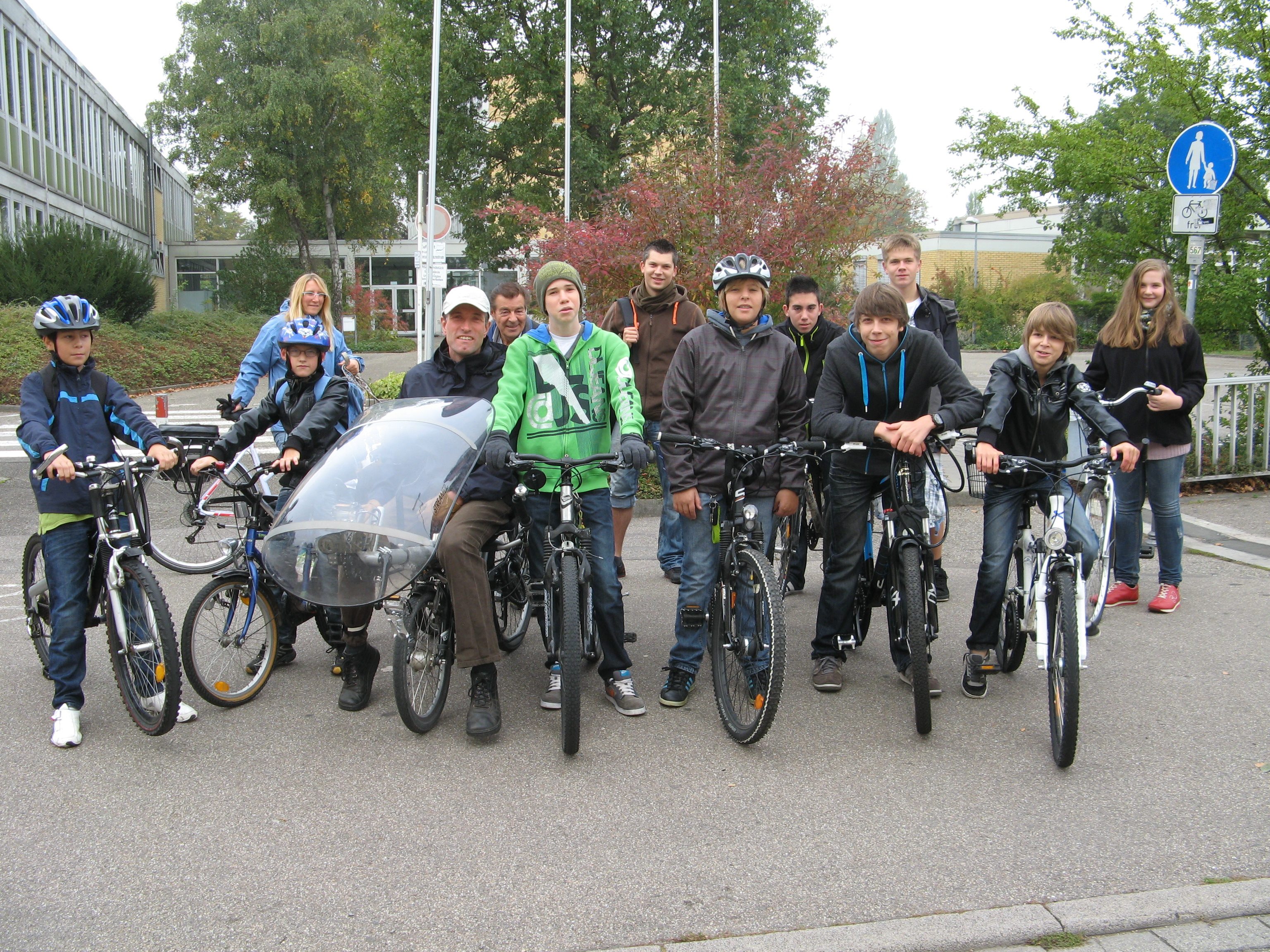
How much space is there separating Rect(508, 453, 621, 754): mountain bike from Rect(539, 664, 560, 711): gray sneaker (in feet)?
0.30

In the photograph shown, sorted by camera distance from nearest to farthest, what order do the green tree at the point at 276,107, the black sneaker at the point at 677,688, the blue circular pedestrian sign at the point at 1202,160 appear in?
the black sneaker at the point at 677,688
the blue circular pedestrian sign at the point at 1202,160
the green tree at the point at 276,107

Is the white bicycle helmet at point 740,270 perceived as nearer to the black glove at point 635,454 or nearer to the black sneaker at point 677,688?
the black glove at point 635,454

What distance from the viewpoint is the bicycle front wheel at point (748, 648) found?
4.48 metres

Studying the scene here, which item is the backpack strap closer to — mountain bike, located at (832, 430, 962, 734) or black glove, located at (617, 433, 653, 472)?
mountain bike, located at (832, 430, 962, 734)

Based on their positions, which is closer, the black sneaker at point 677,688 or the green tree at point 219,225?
the black sneaker at point 677,688

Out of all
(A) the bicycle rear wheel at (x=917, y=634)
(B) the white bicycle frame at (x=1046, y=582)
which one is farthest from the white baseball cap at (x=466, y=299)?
(B) the white bicycle frame at (x=1046, y=582)

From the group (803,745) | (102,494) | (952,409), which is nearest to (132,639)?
(102,494)

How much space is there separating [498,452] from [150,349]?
2408 centimetres

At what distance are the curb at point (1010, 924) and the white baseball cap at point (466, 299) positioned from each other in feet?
10.3

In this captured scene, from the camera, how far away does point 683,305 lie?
23.3 feet

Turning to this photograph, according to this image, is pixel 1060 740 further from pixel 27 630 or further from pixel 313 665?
pixel 27 630

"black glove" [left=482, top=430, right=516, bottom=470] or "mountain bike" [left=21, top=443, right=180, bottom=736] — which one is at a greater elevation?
"black glove" [left=482, top=430, right=516, bottom=470]

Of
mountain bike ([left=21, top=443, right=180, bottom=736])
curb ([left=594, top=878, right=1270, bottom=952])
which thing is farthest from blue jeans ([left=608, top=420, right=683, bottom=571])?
curb ([left=594, top=878, right=1270, bottom=952])

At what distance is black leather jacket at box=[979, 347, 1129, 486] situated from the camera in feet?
17.0
